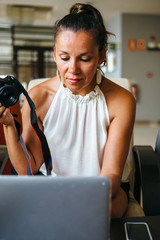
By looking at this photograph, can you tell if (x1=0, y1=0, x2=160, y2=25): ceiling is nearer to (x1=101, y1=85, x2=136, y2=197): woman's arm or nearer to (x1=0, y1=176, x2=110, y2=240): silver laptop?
(x1=101, y1=85, x2=136, y2=197): woman's arm

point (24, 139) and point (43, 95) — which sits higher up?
point (43, 95)

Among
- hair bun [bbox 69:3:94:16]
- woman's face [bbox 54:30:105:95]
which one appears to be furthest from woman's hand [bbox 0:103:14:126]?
hair bun [bbox 69:3:94:16]

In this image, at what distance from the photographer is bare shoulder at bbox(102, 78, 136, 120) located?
3.53ft

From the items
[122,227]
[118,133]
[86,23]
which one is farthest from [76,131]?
[122,227]

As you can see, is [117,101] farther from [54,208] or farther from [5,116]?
[54,208]

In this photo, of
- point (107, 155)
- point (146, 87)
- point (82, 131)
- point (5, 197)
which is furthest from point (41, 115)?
point (146, 87)

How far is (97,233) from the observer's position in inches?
19.1

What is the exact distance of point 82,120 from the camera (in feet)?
3.64

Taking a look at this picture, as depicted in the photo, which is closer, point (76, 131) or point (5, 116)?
point (5, 116)

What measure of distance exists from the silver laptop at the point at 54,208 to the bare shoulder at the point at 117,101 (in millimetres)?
634

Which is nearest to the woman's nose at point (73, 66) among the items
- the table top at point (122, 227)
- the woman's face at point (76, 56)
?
the woman's face at point (76, 56)

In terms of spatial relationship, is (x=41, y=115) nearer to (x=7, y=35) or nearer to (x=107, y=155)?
(x=107, y=155)

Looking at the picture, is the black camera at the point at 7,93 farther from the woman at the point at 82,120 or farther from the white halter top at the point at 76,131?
the white halter top at the point at 76,131

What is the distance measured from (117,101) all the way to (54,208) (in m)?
0.70
